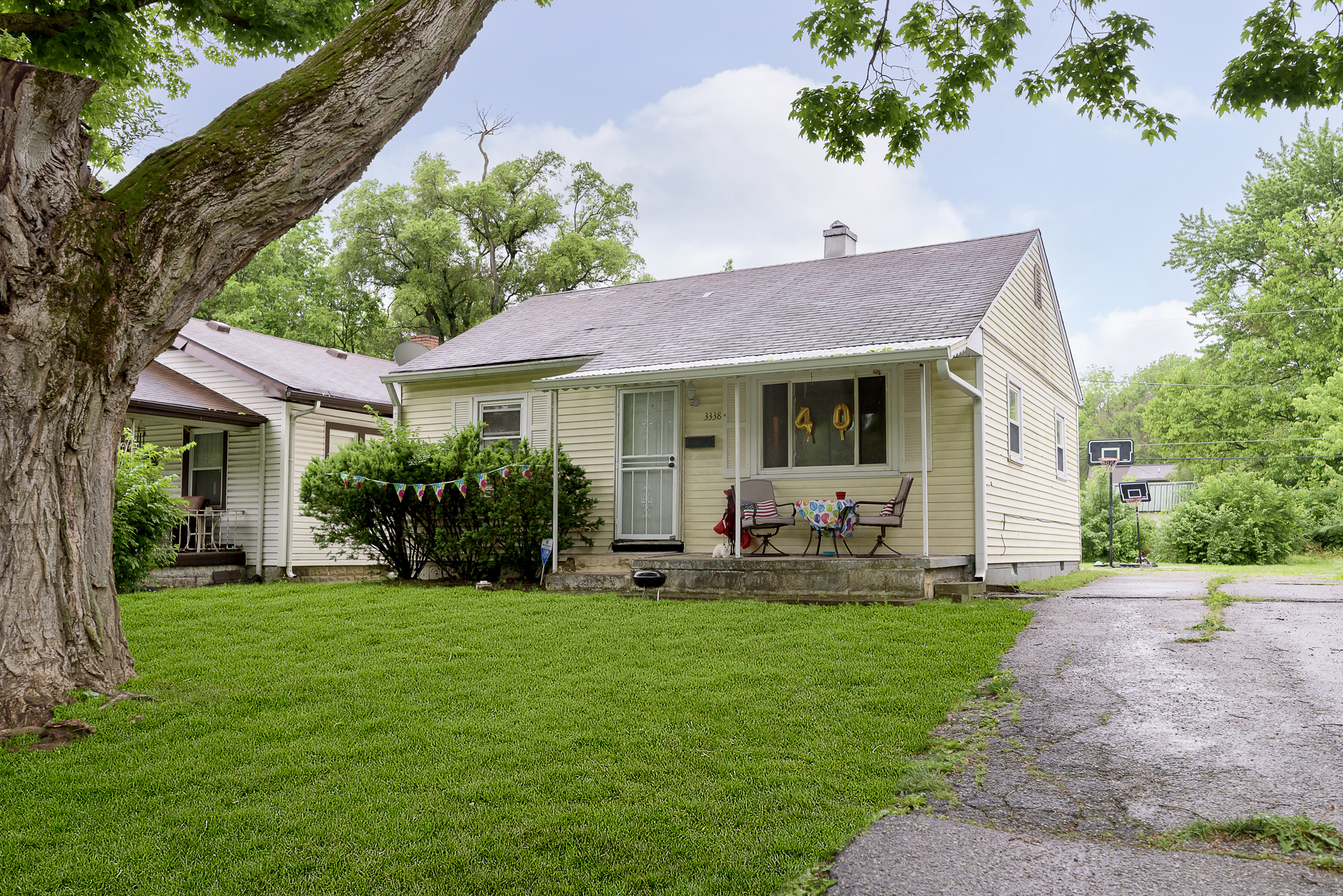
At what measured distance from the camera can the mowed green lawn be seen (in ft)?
10.2

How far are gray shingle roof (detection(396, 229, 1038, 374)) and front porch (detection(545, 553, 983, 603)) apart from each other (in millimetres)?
2309

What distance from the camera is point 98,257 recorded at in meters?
4.83

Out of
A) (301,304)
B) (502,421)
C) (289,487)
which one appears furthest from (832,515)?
(301,304)

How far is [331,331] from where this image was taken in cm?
2977

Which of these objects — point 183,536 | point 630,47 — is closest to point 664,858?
point 183,536

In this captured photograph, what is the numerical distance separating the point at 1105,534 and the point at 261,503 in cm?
1934

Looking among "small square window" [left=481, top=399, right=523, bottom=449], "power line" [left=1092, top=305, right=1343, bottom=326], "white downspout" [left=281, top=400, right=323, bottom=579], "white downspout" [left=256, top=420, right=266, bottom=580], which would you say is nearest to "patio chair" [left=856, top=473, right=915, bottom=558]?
"small square window" [left=481, top=399, right=523, bottom=449]

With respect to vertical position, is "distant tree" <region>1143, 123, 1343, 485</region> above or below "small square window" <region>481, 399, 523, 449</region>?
above

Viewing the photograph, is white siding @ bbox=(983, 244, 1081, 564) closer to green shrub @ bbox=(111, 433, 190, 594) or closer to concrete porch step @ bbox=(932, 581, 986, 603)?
concrete porch step @ bbox=(932, 581, 986, 603)

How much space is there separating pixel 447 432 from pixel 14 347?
8654 mm

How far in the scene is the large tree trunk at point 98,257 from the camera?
473 centimetres

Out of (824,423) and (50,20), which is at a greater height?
(50,20)

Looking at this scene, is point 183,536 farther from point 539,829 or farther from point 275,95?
point 539,829

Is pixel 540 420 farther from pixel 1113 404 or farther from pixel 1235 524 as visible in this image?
pixel 1113 404
